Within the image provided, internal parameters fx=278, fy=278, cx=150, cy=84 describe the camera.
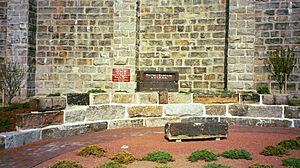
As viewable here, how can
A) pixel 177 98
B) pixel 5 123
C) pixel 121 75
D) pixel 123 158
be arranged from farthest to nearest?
pixel 121 75 < pixel 177 98 < pixel 5 123 < pixel 123 158

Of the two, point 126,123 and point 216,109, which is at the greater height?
point 216,109

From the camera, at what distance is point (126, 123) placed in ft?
27.7

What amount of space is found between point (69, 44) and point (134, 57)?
341 cm

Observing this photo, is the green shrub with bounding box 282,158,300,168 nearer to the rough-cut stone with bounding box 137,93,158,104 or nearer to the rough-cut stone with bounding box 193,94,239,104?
the rough-cut stone with bounding box 193,94,239,104

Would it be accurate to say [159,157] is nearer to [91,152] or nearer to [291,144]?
[91,152]

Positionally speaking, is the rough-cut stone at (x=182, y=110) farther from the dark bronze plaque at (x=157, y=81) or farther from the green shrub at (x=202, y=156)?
the green shrub at (x=202, y=156)

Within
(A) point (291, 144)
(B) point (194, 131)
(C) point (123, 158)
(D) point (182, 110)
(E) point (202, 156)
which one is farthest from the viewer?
(D) point (182, 110)

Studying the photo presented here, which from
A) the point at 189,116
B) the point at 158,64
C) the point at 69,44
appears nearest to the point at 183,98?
the point at 189,116

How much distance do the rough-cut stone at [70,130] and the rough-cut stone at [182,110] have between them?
1995 millimetres

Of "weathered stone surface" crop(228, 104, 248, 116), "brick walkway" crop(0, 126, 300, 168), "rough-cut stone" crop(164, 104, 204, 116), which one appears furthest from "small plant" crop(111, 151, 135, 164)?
"weathered stone surface" crop(228, 104, 248, 116)

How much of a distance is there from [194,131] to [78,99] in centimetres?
370

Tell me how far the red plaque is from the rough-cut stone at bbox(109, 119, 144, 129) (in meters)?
3.58

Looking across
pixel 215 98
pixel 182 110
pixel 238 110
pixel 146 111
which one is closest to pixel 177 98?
pixel 182 110

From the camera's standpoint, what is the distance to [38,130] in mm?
6539
